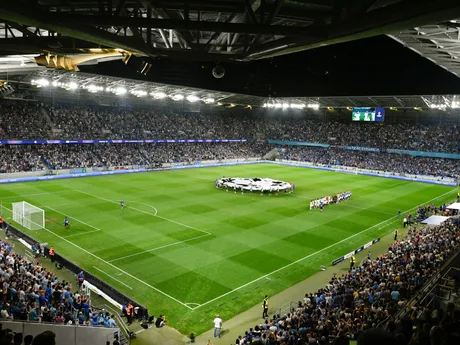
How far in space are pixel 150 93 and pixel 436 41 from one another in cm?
5022

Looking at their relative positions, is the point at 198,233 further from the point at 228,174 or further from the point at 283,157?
the point at 283,157

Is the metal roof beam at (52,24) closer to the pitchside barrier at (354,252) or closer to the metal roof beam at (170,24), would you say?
the metal roof beam at (170,24)

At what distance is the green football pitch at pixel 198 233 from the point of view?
2017 cm

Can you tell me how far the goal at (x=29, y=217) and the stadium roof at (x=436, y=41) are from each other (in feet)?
88.4

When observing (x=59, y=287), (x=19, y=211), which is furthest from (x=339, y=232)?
(x=19, y=211)

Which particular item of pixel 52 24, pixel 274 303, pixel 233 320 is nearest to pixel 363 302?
pixel 274 303

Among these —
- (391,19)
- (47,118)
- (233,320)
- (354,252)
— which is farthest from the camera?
(47,118)

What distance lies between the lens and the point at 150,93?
213 feet

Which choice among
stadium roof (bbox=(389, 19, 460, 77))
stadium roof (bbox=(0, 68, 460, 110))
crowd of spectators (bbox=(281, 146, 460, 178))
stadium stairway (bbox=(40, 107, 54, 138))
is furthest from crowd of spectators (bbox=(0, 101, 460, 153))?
stadium roof (bbox=(389, 19, 460, 77))

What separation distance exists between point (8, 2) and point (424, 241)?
23.8 metres

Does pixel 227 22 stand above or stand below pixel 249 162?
above

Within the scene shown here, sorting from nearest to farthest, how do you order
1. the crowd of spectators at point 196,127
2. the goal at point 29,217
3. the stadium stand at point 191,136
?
1. the goal at point 29,217
2. the stadium stand at point 191,136
3. the crowd of spectators at point 196,127

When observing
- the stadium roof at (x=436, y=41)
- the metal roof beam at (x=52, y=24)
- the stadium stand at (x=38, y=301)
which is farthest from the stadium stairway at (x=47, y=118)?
the metal roof beam at (x=52, y=24)

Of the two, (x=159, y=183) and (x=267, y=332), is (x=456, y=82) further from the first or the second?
(x=267, y=332)
